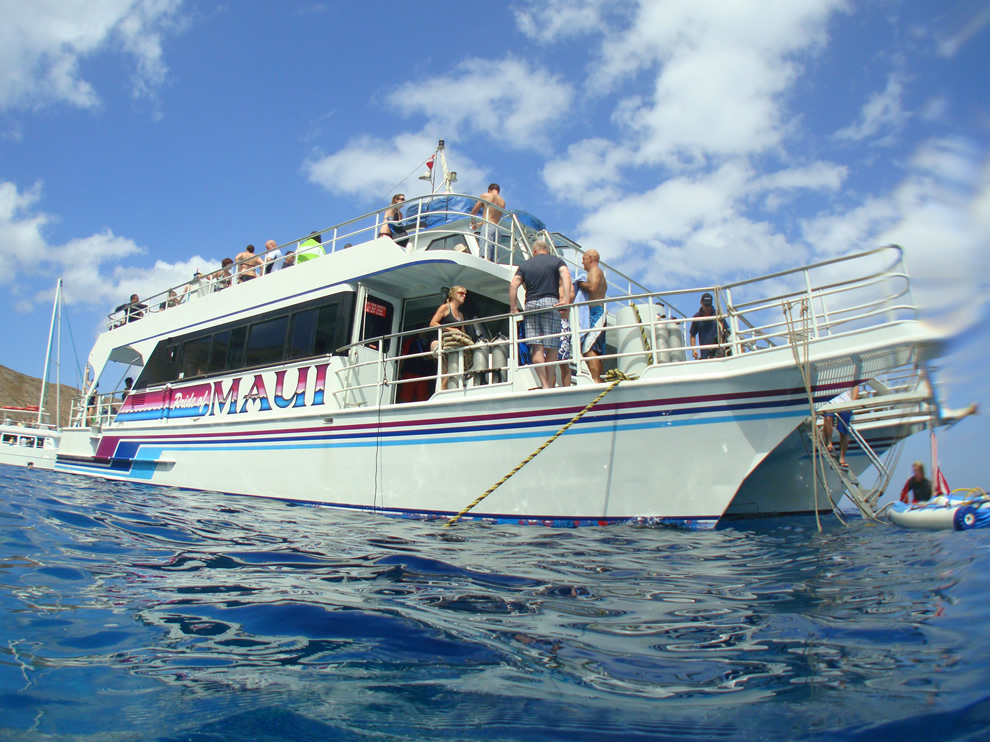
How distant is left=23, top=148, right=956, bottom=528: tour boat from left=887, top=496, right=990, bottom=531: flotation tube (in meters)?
1.21

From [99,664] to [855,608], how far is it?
9.23 feet

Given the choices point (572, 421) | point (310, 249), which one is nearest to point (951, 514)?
point (572, 421)

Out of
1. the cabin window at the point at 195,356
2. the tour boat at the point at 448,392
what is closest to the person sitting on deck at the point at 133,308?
the tour boat at the point at 448,392

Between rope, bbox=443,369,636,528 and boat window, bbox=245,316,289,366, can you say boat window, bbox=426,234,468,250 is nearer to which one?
boat window, bbox=245,316,289,366

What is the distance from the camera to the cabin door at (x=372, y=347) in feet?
24.5

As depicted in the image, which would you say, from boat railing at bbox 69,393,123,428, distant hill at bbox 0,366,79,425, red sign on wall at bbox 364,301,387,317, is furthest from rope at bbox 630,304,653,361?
distant hill at bbox 0,366,79,425

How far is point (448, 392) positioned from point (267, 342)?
12.1 feet

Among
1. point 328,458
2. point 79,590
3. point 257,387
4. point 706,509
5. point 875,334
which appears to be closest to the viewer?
point 79,590

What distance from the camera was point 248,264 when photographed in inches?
419

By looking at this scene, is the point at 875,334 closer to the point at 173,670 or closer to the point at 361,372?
the point at 173,670

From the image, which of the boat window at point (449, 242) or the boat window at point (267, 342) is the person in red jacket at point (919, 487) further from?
the boat window at point (267, 342)

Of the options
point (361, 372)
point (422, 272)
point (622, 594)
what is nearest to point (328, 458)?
point (361, 372)

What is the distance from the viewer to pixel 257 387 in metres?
8.56

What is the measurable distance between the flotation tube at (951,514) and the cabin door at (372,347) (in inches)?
208
